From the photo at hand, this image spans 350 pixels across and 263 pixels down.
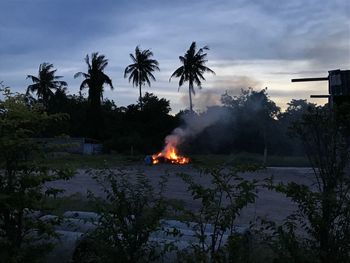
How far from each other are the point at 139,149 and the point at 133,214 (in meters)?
54.9

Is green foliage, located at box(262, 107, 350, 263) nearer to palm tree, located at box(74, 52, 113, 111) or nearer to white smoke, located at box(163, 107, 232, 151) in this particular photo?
white smoke, located at box(163, 107, 232, 151)

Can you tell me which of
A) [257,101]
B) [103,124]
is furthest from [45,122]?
[103,124]

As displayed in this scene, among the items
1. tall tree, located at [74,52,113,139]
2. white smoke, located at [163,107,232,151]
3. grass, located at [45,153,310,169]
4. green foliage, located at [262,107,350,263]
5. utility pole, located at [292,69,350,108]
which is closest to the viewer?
green foliage, located at [262,107,350,263]

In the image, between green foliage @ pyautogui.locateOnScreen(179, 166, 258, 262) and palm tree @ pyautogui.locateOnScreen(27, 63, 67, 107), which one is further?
palm tree @ pyautogui.locateOnScreen(27, 63, 67, 107)

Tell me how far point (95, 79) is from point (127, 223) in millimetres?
67075

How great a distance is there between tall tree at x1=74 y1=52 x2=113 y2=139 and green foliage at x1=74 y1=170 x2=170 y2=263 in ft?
215

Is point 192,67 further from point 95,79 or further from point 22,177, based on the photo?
point 22,177

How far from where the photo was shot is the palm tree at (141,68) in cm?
7575

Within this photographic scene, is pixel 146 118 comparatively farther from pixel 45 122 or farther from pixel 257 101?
pixel 45 122

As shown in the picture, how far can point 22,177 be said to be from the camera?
4.54 m

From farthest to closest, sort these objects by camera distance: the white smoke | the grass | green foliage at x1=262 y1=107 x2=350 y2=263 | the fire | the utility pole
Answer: the white smoke
the fire
the utility pole
the grass
green foliage at x1=262 y1=107 x2=350 y2=263

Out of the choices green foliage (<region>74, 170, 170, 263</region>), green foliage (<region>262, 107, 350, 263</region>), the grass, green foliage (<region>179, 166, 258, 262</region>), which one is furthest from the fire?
green foliage (<region>179, 166, 258, 262</region>)

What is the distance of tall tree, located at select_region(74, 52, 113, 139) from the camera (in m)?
70.0

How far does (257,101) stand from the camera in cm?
6569
